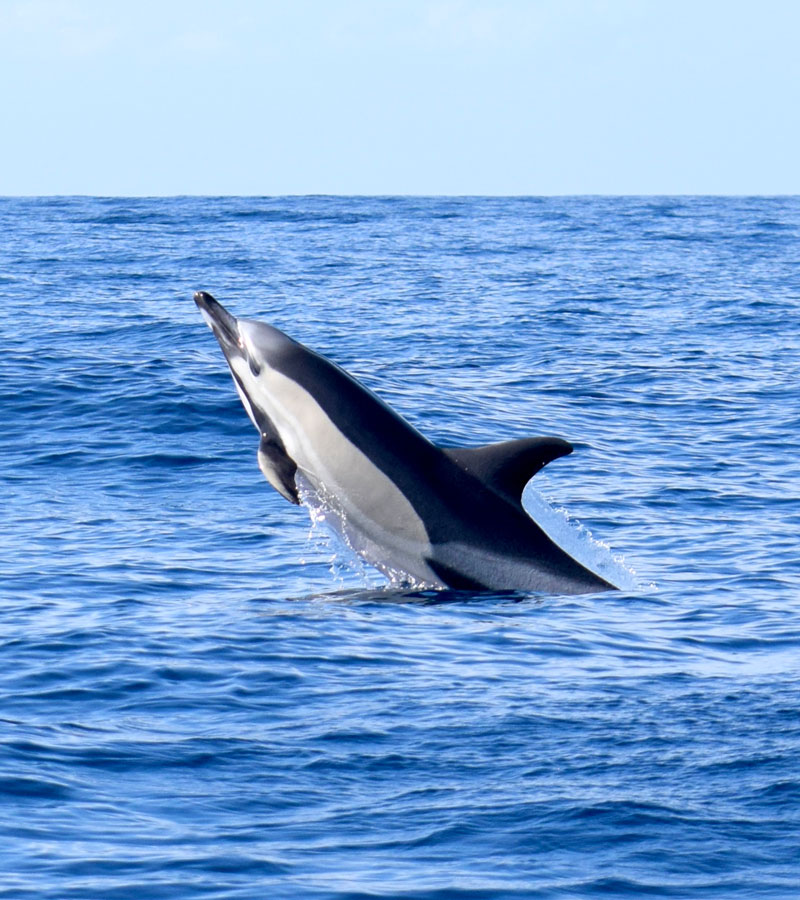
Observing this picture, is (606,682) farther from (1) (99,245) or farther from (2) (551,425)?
(1) (99,245)

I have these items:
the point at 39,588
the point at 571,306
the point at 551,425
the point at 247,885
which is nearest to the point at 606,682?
the point at 247,885

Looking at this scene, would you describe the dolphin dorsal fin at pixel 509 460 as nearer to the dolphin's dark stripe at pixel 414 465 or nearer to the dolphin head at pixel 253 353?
the dolphin's dark stripe at pixel 414 465

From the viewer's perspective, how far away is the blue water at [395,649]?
7.60 metres

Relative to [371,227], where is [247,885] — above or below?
below

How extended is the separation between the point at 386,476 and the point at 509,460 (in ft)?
3.13

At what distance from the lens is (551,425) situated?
2161 centimetres

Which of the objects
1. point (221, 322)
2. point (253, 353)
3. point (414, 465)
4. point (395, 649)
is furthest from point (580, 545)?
point (221, 322)

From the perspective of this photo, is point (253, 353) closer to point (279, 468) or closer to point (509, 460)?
point (279, 468)

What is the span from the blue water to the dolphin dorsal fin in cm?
103

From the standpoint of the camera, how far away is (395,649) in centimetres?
1102

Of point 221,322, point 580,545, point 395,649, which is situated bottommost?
point 395,649

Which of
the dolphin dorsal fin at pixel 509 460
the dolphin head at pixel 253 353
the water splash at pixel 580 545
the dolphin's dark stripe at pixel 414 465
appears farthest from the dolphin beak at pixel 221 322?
the water splash at pixel 580 545

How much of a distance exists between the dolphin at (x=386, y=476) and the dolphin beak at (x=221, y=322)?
7 cm

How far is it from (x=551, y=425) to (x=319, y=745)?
13054mm
